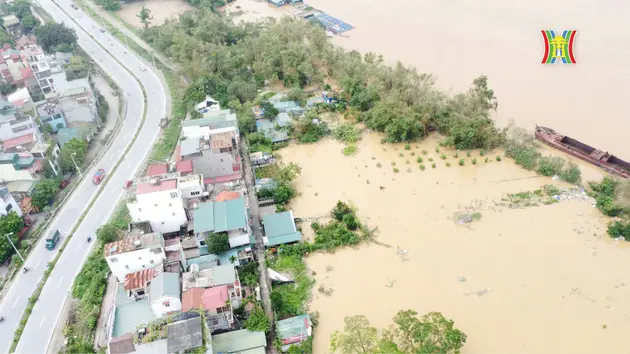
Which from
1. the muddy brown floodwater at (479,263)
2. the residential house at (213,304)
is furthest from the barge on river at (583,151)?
the residential house at (213,304)

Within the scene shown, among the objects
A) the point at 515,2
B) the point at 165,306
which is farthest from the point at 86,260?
the point at 515,2

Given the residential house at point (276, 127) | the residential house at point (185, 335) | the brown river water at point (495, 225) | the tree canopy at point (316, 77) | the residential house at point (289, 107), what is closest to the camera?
the residential house at point (185, 335)

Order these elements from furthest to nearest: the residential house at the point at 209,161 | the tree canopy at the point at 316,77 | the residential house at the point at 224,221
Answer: the tree canopy at the point at 316,77 < the residential house at the point at 209,161 < the residential house at the point at 224,221

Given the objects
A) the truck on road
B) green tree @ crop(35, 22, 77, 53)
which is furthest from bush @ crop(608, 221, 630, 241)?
green tree @ crop(35, 22, 77, 53)

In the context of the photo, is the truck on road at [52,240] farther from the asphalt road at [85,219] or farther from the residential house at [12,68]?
the residential house at [12,68]

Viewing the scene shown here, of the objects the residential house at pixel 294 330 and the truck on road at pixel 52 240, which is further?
the truck on road at pixel 52 240

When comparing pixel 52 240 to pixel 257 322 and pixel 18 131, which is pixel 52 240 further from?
pixel 257 322

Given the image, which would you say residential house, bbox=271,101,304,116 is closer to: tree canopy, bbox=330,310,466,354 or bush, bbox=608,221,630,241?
tree canopy, bbox=330,310,466,354

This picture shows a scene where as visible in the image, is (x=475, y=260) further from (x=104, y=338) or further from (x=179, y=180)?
(x=104, y=338)

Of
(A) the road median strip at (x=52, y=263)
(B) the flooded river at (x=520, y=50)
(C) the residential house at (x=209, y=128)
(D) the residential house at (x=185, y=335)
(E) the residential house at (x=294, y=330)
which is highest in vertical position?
(B) the flooded river at (x=520, y=50)
